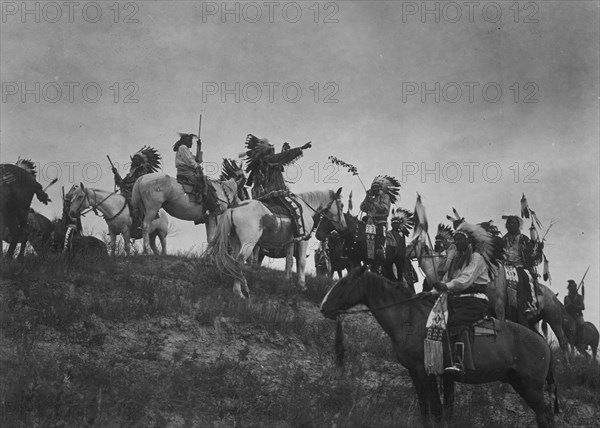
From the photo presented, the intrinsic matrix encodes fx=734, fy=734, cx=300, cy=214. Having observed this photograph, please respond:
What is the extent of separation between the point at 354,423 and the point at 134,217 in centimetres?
1142

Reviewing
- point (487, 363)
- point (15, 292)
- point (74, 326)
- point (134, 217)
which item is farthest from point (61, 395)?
point (134, 217)

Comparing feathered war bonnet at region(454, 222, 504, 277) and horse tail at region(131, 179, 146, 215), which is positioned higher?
horse tail at region(131, 179, 146, 215)

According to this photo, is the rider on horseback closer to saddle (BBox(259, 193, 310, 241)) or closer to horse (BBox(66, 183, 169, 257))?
saddle (BBox(259, 193, 310, 241))

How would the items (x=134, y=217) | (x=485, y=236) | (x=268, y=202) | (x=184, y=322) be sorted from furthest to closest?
(x=134, y=217), (x=268, y=202), (x=184, y=322), (x=485, y=236)

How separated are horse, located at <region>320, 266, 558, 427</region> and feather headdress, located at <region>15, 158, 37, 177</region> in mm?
8727

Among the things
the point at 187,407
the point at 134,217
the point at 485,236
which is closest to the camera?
the point at 187,407

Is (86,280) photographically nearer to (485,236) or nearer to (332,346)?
(332,346)

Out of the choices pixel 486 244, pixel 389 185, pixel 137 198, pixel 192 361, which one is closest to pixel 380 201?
pixel 389 185

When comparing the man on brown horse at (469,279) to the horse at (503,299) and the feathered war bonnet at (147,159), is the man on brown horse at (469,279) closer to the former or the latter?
the horse at (503,299)

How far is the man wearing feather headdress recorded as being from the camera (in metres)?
16.7

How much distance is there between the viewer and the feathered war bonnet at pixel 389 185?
56.7 ft

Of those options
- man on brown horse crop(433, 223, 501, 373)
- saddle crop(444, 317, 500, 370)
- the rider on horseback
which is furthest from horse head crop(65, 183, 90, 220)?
saddle crop(444, 317, 500, 370)

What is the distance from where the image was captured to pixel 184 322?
43.3 ft

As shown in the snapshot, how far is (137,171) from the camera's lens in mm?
20188
